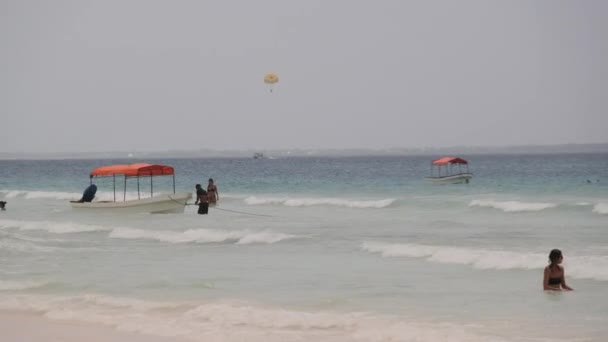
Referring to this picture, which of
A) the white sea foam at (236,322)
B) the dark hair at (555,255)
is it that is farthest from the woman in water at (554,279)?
the white sea foam at (236,322)

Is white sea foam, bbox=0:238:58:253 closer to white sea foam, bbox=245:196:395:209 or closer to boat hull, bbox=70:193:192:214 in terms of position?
boat hull, bbox=70:193:192:214

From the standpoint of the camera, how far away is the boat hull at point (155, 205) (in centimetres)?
3497

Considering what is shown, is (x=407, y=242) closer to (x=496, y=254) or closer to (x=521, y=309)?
(x=496, y=254)

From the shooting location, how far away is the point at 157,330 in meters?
12.0

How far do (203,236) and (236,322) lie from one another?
13.2 meters

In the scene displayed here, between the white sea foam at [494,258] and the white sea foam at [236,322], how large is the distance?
574cm

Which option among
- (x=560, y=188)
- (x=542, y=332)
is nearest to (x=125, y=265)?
(x=542, y=332)

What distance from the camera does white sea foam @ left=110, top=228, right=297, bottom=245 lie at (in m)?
24.7

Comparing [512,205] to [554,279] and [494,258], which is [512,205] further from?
[554,279]

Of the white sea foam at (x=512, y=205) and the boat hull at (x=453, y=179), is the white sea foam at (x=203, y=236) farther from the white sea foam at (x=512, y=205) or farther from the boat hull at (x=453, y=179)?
the boat hull at (x=453, y=179)

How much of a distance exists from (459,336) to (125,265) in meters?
9.94

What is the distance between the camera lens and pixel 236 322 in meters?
12.7

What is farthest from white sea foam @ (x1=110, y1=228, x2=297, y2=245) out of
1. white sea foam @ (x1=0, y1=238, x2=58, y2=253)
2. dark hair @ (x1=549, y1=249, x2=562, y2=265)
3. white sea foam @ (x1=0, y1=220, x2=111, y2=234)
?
dark hair @ (x1=549, y1=249, x2=562, y2=265)

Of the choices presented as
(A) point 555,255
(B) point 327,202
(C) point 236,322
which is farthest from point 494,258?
(B) point 327,202
